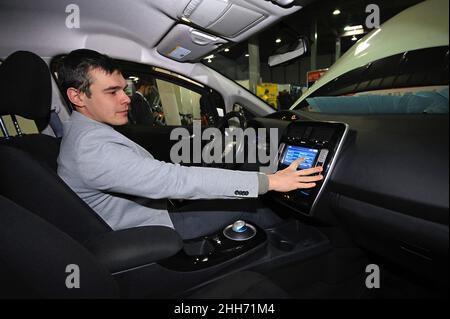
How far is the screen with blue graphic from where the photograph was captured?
1066 millimetres

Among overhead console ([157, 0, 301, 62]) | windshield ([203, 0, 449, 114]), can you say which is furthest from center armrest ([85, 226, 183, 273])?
overhead console ([157, 0, 301, 62])

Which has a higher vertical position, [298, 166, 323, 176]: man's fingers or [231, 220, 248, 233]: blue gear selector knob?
[298, 166, 323, 176]: man's fingers

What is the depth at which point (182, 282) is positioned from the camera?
1073 mm

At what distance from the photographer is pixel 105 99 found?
1063mm

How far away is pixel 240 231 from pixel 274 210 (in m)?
0.35

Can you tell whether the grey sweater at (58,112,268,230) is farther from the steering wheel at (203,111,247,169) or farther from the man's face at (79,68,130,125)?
the steering wheel at (203,111,247,169)

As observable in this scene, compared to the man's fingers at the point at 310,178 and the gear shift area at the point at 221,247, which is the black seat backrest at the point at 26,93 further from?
the man's fingers at the point at 310,178

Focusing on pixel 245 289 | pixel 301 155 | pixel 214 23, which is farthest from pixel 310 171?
pixel 214 23

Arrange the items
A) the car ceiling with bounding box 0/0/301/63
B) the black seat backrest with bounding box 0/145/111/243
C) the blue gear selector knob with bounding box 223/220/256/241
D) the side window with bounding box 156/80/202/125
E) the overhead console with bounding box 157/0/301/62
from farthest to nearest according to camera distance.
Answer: the side window with bounding box 156/80/202/125 → the car ceiling with bounding box 0/0/301/63 → the overhead console with bounding box 157/0/301/62 → the blue gear selector knob with bounding box 223/220/256/241 → the black seat backrest with bounding box 0/145/111/243

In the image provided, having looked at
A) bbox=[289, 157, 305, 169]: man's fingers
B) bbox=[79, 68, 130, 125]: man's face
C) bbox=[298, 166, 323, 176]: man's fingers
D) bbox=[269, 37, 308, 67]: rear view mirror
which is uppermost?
bbox=[269, 37, 308, 67]: rear view mirror

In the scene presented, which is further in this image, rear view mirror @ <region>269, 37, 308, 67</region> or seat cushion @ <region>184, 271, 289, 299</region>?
rear view mirror @ <region>269, 37, 308, 67</region>
